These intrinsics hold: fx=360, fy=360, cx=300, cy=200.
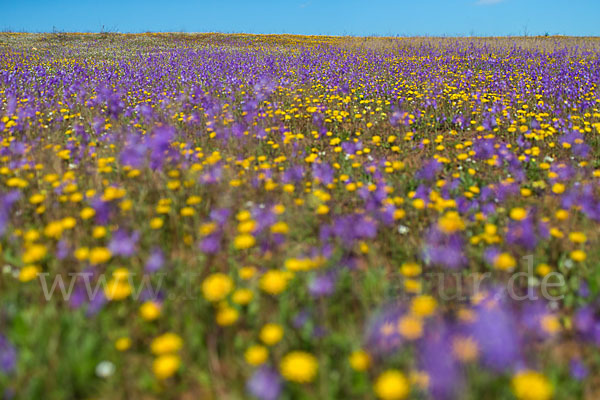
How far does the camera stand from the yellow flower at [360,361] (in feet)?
5.41

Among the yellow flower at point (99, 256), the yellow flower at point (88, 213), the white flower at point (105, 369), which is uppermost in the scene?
the yellow flower at point (88, 213)

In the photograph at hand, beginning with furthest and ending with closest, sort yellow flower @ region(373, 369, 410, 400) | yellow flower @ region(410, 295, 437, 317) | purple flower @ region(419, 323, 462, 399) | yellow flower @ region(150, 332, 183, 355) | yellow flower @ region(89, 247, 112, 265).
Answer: yellow flower @ region(89, 247, 112, 265)
yellow flower @ region(410, 295, 437, 317)
yellow flower @ region(150, 332, 183, 355)
yellow flower @ region(373, 369, 410, 400)
purple flower @ region(419, 323, 462, 399)

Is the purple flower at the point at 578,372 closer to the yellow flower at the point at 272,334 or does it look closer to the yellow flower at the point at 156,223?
the yellow flower at the point at 272,334

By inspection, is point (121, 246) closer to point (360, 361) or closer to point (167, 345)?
point (167, 345)

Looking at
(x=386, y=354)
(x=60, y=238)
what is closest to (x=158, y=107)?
(x=60, y=238)

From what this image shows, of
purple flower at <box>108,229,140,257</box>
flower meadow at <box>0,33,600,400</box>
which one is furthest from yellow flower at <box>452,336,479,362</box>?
purple flower at <box>108,229,140,257</box>

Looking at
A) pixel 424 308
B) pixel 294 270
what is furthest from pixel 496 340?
pixel 294 270

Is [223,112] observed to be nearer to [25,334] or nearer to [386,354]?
[25,334]

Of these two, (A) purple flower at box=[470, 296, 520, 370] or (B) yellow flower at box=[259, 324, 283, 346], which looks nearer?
(A) purple flower at box=[470, 296, 520, 370]

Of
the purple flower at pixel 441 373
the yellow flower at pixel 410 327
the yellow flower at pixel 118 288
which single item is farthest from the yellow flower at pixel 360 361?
the yellow flower at pixel 118 288

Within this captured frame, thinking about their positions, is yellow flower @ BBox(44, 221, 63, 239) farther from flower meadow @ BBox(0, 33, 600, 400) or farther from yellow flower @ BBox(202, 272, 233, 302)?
yellow flower @ BBox(202, 272, 233, 302)

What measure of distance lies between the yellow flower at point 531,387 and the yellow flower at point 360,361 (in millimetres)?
590

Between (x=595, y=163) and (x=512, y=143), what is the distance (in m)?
0.99

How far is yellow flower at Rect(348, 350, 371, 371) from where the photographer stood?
165cm
